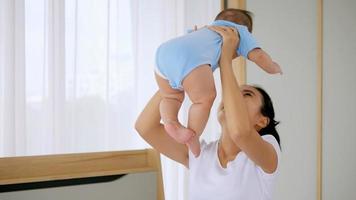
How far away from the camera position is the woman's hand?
0.73 m

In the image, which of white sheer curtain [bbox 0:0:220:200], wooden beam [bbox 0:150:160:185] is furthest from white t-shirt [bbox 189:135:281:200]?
white sheer curtain [bbox 0:0:220:200]

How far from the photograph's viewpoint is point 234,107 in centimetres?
78

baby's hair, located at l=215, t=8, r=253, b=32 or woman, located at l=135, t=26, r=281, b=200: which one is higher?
baby's hair, located at l=215, t=8, r=253, b=32

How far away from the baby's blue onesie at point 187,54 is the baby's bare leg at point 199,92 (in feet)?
0.04

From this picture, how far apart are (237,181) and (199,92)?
386 millimetres


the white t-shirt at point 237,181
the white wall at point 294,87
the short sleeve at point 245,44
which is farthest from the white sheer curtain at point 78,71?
the short sleeve at point 245,44

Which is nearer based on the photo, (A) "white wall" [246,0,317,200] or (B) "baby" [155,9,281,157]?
(B) "baby" [155,9,281,157]

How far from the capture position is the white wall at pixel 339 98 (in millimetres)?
2463

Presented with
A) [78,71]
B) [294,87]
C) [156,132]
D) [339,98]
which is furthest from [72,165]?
[339,98]

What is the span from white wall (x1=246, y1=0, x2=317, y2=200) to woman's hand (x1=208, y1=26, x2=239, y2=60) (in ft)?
5.25

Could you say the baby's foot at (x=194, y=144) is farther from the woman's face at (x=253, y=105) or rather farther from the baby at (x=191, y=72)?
the woman's face at (x=253, y=105)

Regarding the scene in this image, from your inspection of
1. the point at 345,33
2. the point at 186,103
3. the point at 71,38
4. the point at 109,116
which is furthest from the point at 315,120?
the point at 71,38

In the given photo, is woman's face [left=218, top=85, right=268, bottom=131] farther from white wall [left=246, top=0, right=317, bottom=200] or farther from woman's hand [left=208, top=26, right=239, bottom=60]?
white wall [left=246, top=0, right=317, bottom=200]

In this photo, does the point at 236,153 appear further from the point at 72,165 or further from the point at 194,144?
the point at 72,165
